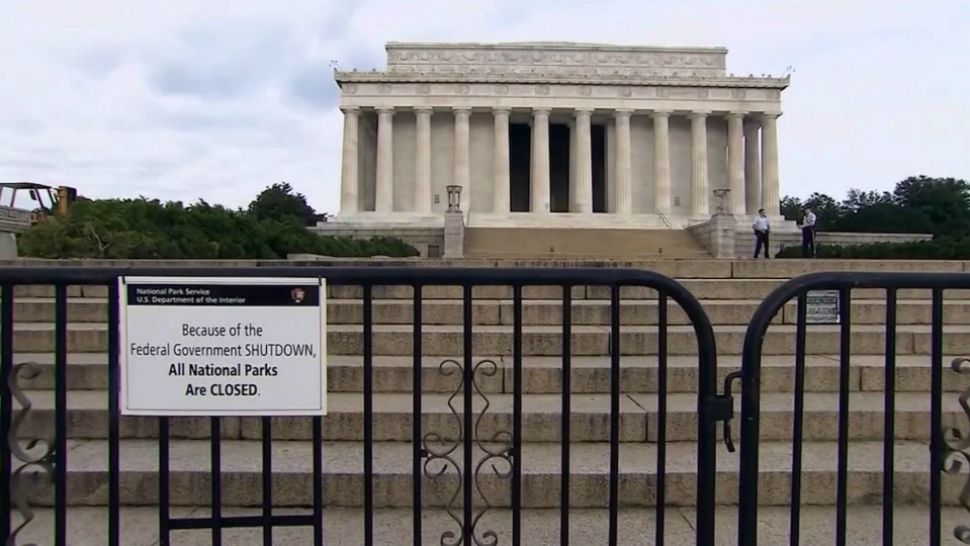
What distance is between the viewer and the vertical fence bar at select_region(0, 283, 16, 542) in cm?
295

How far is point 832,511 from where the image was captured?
4465 mm

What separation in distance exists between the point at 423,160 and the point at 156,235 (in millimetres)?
38845

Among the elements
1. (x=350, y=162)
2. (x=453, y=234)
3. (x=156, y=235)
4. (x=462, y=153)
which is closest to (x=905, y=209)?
(x=462, y=153)

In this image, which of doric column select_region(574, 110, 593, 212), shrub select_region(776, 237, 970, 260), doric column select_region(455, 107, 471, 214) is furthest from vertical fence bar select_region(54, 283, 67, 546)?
doric column select_region(574, 110, 593, 212)

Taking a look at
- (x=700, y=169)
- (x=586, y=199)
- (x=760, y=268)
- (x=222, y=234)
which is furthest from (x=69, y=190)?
(x=700, y=169)

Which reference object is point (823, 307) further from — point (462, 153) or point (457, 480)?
point (462, 153)

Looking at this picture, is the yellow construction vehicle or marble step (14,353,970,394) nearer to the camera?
marble step (14,353,970,394)

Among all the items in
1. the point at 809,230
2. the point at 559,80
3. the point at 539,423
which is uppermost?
the point at 559,80

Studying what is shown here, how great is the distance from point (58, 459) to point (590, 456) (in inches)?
126

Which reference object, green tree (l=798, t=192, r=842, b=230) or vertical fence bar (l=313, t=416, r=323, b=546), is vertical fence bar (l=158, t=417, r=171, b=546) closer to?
vertical fence bar (l=313, t=416, r=323, b=546)

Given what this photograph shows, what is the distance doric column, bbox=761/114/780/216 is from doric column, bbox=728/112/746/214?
1.76 metres

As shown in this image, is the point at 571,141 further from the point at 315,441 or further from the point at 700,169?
the point at 315,441

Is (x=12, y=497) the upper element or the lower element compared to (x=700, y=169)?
lower

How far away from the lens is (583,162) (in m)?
53.1
